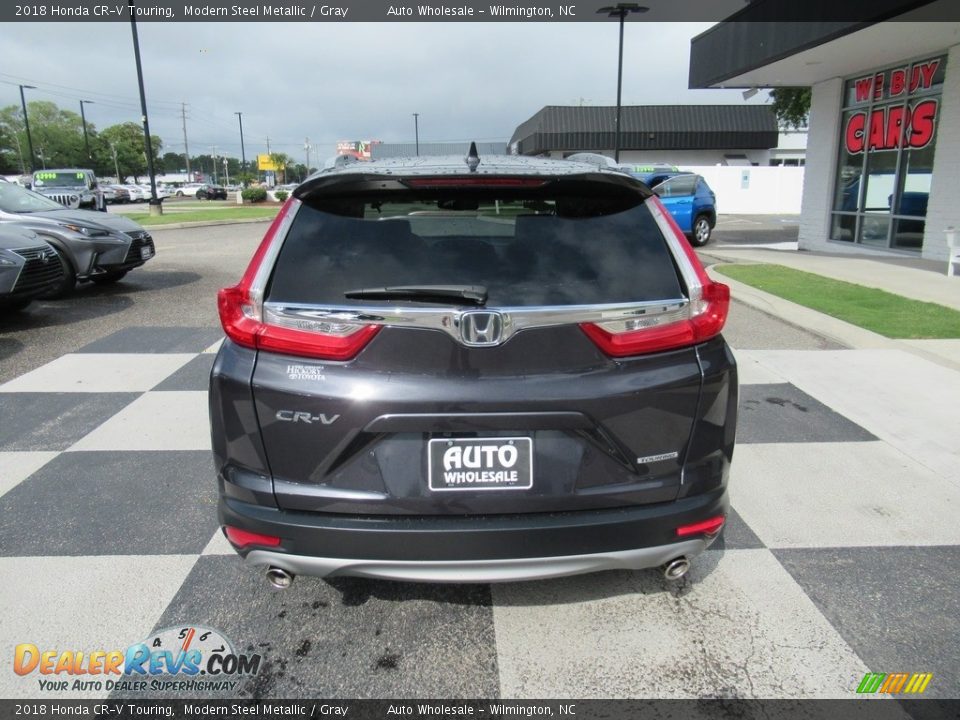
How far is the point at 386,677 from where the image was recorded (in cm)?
233

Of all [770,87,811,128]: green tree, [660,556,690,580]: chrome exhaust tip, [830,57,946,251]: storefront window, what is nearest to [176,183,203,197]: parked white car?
[770,87,811,128]: green tree

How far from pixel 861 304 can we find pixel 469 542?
8.15m

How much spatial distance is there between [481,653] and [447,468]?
2.58 ft

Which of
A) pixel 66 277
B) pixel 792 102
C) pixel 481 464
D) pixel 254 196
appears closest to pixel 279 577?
pixel 481 464

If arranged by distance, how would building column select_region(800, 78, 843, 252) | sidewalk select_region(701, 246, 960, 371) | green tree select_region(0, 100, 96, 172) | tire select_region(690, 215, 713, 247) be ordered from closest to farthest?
sidewalk select_region(701, 246, 960, 371) → building column select_region(800, 78, 843, 252) → tire select_region(690, 215, 713, 247) → green tree select_region(0, 100, 96, 172)

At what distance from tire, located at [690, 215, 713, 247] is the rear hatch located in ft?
51.2

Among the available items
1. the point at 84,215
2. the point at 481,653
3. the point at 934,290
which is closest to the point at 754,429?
the point at 481,653

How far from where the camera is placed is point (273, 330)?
86.8 inches

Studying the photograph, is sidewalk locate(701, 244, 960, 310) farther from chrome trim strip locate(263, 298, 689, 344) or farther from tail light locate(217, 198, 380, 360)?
tail light locate(217, 198, 380, 360)

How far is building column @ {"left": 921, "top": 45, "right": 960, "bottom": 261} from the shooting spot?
39.2ft

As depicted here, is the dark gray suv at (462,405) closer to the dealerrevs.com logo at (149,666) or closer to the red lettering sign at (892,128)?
the dealerrevs.com logo at (149,666)

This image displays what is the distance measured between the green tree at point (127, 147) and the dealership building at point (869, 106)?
109 meters

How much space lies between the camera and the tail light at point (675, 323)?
220 cm

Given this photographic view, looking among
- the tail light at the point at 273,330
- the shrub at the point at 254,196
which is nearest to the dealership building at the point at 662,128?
the shrub at the point at 254,196
